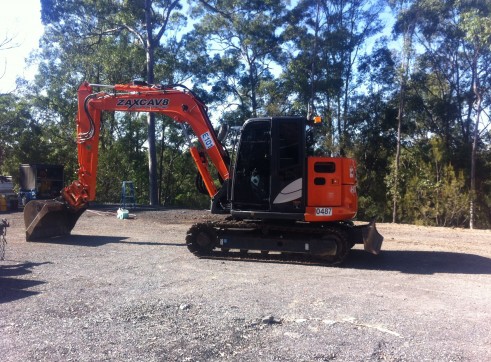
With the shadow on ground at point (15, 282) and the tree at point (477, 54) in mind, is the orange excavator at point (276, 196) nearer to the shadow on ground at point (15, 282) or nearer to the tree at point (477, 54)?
the shadow on ground at point (15, 282)

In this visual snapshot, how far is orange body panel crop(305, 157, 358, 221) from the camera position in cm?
954

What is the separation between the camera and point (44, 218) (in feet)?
40.8

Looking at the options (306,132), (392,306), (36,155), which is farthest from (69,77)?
(392,306)

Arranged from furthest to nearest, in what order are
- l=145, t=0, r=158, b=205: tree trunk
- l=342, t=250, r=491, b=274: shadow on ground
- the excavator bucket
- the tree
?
l=145, t=0, r=158, b=205: tree trunk, the tree, the excavator bucket, l=342, t=250, r=491, b=274: shadow on ground

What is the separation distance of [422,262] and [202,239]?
478 centimetres

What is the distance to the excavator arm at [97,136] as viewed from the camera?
11.1 meters

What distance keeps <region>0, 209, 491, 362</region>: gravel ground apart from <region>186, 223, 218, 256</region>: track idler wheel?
0.24 m

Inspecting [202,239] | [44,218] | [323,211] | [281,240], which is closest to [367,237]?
[323,211]

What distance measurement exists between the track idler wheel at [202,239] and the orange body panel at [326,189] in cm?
219

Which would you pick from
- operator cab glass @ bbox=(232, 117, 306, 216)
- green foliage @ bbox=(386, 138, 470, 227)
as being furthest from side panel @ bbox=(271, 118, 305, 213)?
green foliage @ bbox=(386, 138, 470, 227)

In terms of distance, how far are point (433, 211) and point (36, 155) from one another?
29771 mm

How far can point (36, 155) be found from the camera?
37.6 meters

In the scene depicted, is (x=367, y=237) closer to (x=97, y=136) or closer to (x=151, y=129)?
(x=97, y=136)

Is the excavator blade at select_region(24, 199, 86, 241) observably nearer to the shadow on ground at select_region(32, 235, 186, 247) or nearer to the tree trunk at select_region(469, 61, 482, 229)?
the shadow on ground at select_region(32, 235, 186, 247)
